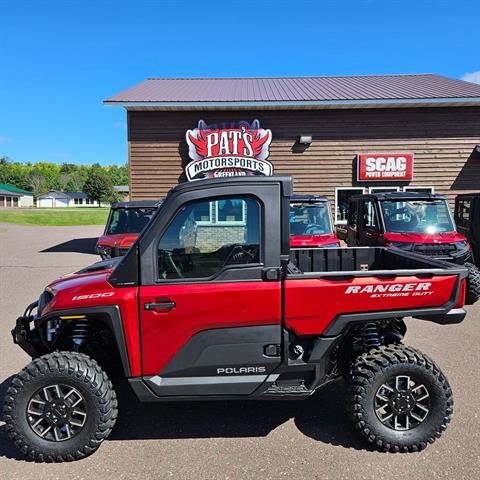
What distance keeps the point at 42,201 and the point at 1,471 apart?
122m

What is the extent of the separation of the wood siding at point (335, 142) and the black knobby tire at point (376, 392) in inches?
447

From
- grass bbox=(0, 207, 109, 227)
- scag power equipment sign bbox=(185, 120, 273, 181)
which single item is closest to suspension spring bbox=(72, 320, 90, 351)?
scag power equipment sign bbox=(185, 120, 273, 181)

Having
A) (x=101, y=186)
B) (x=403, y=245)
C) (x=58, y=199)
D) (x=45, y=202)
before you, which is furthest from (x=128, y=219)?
(x=58, y=199)

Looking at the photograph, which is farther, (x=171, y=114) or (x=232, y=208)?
(x=171, y=114)

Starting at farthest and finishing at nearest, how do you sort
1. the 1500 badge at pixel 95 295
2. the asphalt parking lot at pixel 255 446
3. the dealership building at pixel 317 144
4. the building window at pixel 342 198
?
the building window at pixel 342 198
the dealership building at pixel 317 144
the 1500 badge at pixel 95 295
the asphalt parking lot at pixel 255 446

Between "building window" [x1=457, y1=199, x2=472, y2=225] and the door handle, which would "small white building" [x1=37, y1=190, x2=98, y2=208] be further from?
the door handle

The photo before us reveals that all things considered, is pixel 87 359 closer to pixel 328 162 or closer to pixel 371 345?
pixel 371 345

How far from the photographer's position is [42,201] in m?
112

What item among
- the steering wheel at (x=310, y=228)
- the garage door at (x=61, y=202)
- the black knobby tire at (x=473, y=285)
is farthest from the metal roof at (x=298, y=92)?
the garage door at (x=61, y=202)

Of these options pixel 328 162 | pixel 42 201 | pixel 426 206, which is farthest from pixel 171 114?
pixel 42 201

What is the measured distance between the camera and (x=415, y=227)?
7.87 metres

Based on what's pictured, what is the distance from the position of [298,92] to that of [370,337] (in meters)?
13.2

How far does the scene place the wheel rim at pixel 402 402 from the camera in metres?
3.00

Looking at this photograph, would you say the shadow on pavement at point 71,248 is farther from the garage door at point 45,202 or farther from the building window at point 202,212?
the garage door at point 45,202
